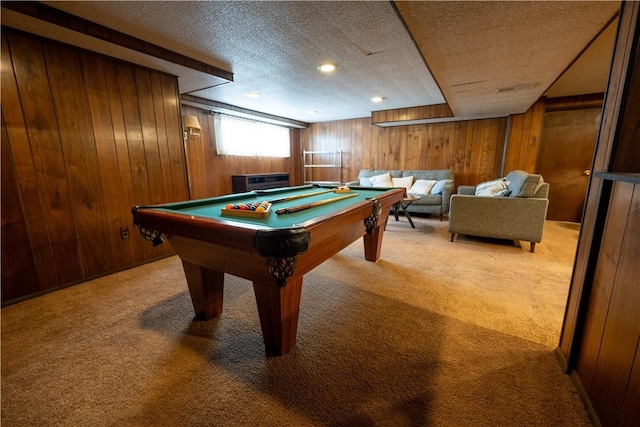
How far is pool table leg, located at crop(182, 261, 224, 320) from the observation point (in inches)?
64.7

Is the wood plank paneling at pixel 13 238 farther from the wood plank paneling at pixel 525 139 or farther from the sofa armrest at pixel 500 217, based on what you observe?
the wood plank paneling at pixel 525 139

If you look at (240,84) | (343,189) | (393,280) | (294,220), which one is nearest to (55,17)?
(240,84)

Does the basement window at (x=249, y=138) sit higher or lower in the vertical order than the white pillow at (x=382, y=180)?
higher

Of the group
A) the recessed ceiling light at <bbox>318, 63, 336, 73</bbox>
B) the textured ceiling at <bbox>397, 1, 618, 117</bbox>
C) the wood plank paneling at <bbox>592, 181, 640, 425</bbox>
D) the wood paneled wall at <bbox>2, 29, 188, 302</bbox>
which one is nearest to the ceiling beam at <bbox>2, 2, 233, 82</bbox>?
the wood paneled wall at <bbox>2, 29, 188, 302</bbox>

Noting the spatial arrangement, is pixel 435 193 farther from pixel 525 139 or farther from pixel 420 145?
pixel 525 139

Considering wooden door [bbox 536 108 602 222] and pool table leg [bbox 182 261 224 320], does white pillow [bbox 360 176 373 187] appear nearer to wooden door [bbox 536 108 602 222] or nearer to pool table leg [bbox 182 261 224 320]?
wooden door [bbox 536 108 602 222]

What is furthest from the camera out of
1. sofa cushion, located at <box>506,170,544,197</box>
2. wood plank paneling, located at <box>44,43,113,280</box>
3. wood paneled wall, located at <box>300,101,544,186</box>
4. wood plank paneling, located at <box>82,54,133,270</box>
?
wood paneled wall, located at <box>300,101,544,186</box>

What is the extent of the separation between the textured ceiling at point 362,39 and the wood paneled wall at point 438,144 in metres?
1.42

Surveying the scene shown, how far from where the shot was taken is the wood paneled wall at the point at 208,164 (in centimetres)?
429

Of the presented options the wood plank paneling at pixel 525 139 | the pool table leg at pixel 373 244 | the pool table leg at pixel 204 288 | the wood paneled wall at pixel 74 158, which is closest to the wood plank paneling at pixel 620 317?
the pool table leg at pixel 373 244

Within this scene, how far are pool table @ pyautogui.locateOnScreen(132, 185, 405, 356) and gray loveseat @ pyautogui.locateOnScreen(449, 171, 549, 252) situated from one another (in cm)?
201

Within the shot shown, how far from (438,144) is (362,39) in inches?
148

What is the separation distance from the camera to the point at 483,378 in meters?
1.23

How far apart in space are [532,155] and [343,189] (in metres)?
3.97
